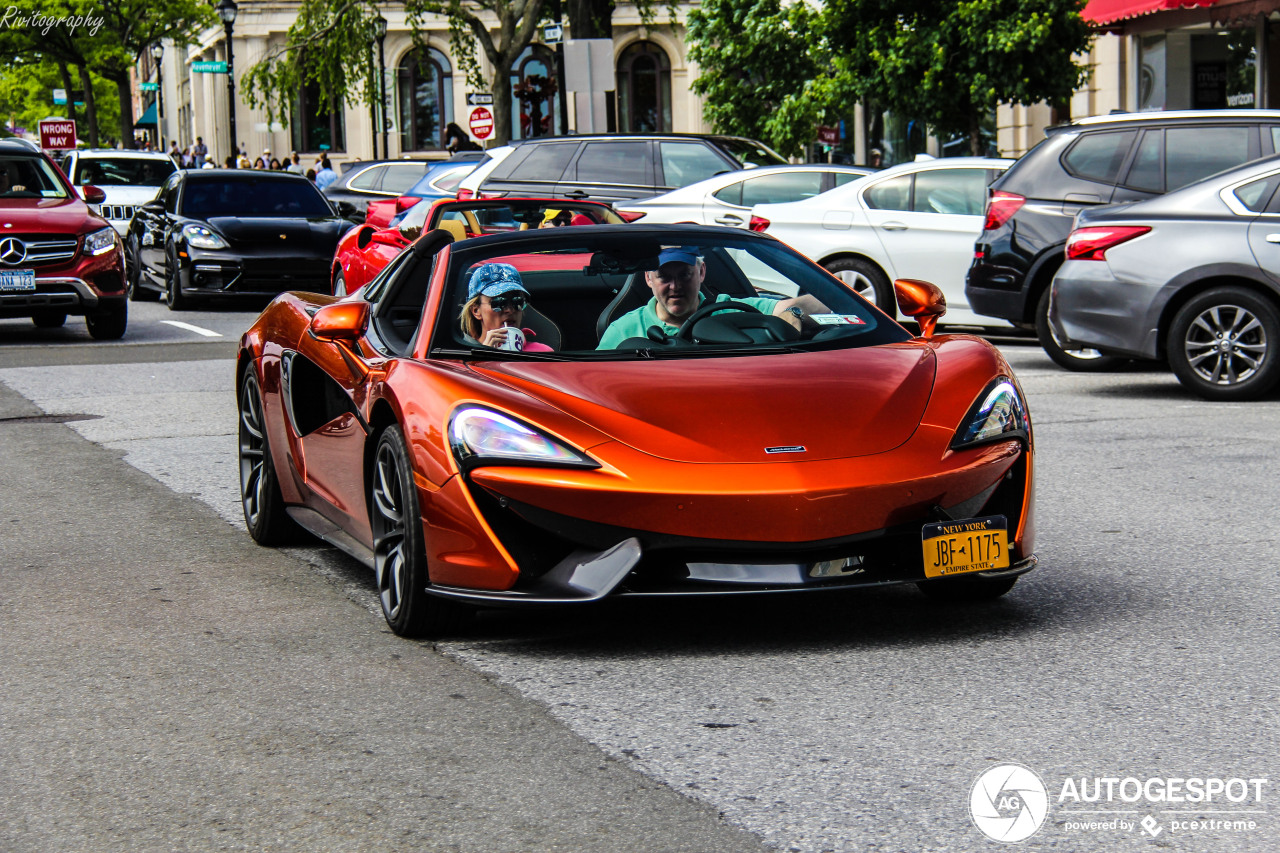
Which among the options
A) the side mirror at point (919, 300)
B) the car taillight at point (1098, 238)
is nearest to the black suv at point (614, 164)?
the car taillight at point (1098, 238)

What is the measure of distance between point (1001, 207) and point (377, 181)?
14.3 m

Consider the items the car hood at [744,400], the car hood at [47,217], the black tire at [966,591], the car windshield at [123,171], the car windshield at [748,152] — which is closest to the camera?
the car hood at [744,400]

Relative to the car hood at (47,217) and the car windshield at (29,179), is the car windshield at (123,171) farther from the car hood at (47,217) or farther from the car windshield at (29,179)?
the car hood at (47,217)

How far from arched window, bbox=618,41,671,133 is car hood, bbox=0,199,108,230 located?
55.3 meters

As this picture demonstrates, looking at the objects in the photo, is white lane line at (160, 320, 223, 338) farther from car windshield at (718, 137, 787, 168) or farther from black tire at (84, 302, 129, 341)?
car windshield at (718, 137, 787, 168)

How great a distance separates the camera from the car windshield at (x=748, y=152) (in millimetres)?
19188

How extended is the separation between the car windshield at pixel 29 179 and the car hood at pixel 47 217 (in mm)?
217

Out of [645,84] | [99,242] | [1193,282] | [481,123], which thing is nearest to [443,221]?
[99,242]

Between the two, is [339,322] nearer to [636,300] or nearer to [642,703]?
[636,300]

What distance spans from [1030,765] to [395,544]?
2.17 meters

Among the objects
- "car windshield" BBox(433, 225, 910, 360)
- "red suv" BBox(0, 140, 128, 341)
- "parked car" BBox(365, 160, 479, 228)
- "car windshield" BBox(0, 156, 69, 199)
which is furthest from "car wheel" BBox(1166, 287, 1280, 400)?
"car windshield" BBox(0, 156, 69, 199)

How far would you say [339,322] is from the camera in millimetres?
5797

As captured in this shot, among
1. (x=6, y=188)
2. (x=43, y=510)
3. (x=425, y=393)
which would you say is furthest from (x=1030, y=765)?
(x=6, y=188)

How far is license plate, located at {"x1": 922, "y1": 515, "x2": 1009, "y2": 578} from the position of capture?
16.1ft
